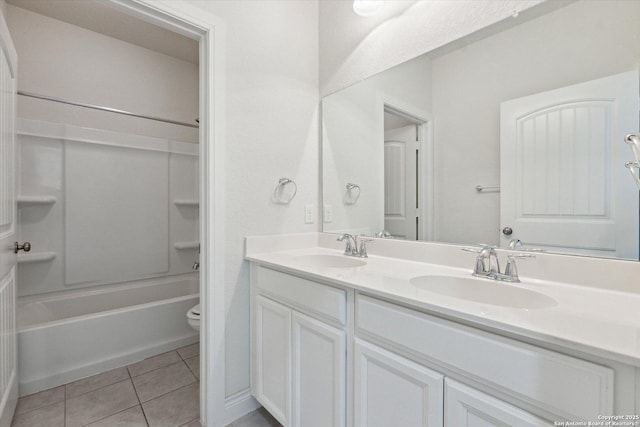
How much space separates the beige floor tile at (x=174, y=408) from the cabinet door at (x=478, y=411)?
4.63 ft

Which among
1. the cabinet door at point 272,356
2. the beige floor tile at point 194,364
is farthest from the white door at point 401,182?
the beige floor tile at point 194,364

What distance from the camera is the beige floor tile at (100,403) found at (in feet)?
4.92

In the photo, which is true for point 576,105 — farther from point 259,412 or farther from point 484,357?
point 259,412

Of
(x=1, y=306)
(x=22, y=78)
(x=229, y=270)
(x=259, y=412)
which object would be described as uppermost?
(x=22, y=78)

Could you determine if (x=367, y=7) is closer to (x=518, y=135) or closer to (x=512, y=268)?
(x=518, y=135)

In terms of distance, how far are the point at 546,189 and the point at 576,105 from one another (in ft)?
0.98

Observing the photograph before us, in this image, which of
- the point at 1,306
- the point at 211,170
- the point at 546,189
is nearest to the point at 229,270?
the point at 211,170

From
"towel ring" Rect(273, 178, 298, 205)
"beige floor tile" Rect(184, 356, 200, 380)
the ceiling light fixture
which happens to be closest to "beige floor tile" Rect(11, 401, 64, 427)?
"beige floor tile" Rect(184, 356, 200, 380)

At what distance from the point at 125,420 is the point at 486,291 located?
6.11ft

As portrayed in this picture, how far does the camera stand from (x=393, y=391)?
2.88ft

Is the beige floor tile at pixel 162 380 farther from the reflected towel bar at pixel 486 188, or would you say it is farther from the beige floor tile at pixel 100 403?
the reflected towel bar at pixel 486 188

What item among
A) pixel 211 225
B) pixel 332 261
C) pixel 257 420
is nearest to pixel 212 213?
pixel 211 225

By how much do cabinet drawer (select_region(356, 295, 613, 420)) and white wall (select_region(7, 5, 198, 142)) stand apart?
2887 millimetres

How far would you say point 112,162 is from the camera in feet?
8.22
